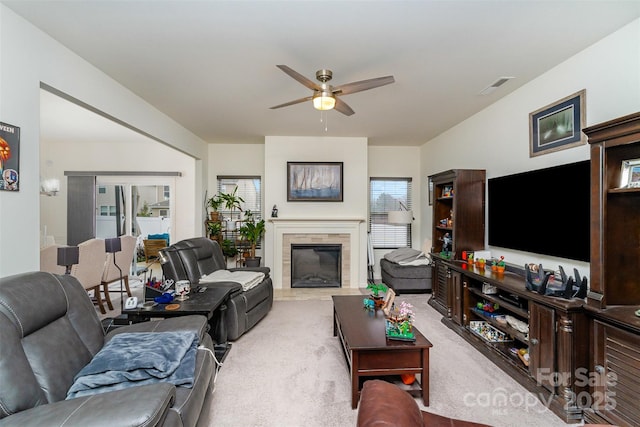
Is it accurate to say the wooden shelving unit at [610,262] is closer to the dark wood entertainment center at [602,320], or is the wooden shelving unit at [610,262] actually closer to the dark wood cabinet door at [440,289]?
the dark wood entertainment center at [602,320]

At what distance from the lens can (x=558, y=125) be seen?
110 inches

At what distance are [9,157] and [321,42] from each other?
223cm

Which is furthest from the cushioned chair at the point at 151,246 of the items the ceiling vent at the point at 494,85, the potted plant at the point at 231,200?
the ceiling vent at the point at 494,85

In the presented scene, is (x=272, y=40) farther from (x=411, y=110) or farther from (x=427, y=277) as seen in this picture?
(x=427, y=277)

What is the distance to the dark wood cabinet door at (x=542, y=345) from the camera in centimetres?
210

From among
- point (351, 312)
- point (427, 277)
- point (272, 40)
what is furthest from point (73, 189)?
point (427, 277)

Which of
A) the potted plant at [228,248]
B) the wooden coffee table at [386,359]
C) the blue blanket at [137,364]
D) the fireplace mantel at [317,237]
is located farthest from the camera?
the potted plant at [228,248]

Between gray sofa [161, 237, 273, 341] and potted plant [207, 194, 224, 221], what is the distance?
1671mm

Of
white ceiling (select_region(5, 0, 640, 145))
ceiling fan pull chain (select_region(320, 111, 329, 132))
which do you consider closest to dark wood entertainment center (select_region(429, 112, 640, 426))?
white ceiling (select_region(5, 0, 640, 145))

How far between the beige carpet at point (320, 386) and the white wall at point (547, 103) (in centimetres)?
116

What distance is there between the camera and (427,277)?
198 inches

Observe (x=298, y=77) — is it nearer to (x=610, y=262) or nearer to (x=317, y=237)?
(x=610, y=262)

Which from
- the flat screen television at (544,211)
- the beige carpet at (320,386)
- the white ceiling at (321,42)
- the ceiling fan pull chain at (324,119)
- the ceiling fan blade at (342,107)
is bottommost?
the beige carpet at (320,386)

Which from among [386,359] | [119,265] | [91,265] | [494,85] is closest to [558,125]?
[494,85]
